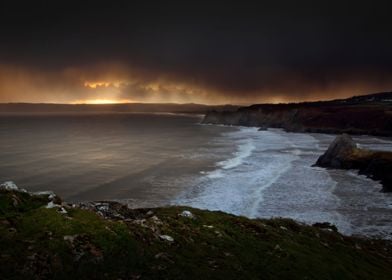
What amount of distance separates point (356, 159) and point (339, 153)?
220cm

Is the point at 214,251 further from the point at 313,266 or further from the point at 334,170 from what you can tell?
the point at 334,170

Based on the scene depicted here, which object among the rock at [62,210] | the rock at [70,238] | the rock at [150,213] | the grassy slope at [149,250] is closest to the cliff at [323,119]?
the grassy slope at [149,250]

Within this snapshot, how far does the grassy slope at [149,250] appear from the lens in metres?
9.16

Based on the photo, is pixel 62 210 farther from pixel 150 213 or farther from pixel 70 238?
pixel 150 213

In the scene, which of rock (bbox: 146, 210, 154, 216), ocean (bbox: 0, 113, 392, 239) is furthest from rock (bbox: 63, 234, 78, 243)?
ocean (bbox: 0, 113, 392, 239)

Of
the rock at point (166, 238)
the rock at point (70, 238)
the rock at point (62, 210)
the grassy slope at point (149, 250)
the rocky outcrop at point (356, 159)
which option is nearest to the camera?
the grassy slope at point (149, 250)

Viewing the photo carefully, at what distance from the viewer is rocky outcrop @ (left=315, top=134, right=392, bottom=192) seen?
4138 centimetres

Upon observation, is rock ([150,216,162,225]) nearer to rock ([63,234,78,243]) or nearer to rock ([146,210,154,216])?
rock ([146,210,154,216])

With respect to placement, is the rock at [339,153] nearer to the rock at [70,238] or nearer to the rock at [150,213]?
the rock at [150,213]

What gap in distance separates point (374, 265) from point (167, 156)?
47567mm

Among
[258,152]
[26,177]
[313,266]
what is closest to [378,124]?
[258,152]

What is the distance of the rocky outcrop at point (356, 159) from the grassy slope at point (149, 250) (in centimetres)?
2948

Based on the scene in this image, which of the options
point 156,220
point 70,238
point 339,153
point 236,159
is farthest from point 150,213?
point 236,159

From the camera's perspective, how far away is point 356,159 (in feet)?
156
